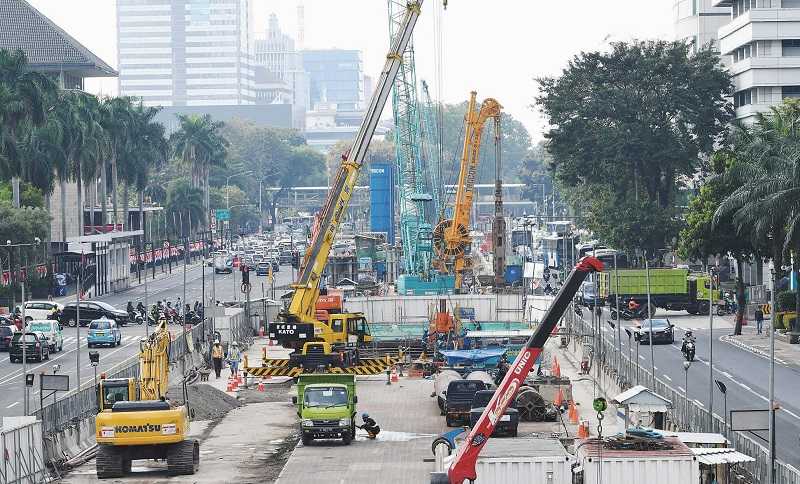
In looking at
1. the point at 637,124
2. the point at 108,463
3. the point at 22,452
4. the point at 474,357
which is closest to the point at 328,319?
the point at 474,357

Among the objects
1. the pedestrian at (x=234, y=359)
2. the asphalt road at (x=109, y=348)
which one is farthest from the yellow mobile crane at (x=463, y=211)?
the pedestrian at (x=234, y=359)

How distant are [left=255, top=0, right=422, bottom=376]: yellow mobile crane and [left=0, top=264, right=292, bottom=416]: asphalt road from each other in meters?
8.45

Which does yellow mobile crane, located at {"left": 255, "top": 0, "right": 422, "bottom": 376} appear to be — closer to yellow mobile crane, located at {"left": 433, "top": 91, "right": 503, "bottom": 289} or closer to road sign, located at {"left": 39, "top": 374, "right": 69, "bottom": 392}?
road sign, located at {"left": 39, "top": 374, "right": 69, "bottom": 392}

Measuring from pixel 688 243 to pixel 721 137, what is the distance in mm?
46156

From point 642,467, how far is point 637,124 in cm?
10049

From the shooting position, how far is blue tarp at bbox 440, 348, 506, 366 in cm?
7150

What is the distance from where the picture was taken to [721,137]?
14188cm

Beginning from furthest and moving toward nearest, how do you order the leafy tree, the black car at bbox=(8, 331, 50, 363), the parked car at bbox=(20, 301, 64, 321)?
the leafy tree
the parked car at bbox=(20, 301, 64, 321)
the black car at bbox=(8, 331, 50, 363)

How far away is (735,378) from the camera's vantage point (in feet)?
230

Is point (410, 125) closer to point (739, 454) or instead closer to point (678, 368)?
point (678, 368)

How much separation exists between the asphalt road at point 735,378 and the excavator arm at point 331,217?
1528cm

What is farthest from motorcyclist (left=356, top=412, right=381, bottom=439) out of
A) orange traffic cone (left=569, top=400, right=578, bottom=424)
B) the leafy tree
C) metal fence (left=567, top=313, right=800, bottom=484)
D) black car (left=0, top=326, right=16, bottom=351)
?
the leafy tree

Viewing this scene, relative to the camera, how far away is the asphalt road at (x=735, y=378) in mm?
55000

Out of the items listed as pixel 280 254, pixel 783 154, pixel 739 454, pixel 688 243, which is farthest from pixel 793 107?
pixel 280 254
